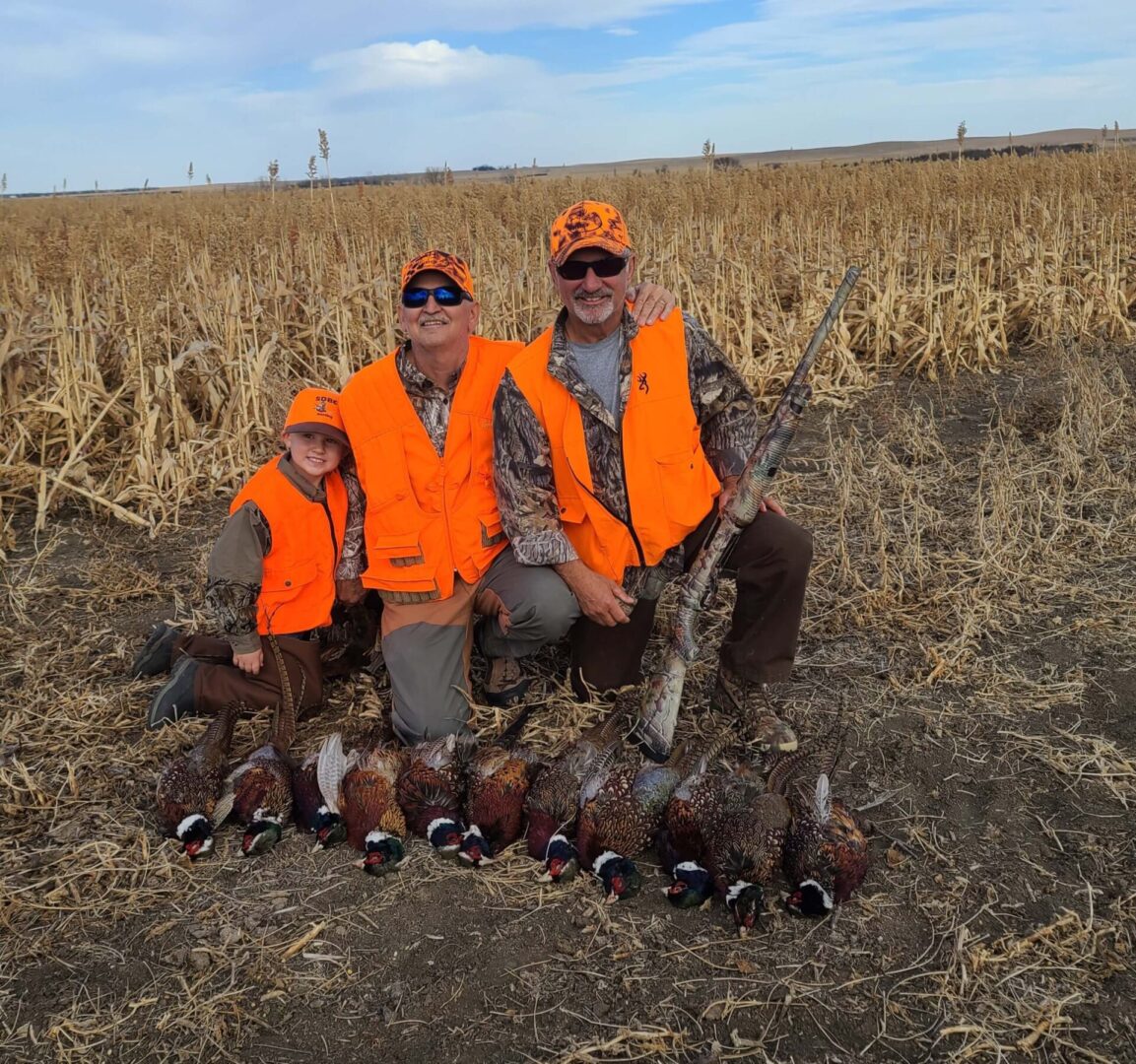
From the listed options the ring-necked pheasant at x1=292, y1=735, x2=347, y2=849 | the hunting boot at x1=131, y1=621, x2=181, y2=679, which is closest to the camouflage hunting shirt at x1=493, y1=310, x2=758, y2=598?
the ring-necked pheasant at x1=292, y1=735, x2=347, y2=849

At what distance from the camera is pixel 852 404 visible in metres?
7.80

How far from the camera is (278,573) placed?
166 inches

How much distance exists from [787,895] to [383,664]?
228cm

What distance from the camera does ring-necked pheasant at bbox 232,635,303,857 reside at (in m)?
3.42

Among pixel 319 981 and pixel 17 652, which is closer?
pixel 319 981

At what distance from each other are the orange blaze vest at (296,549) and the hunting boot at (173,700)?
0.37 meters

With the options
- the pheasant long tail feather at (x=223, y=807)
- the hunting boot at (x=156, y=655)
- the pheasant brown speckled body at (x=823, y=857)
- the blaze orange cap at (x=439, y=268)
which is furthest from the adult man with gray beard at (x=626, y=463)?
the hunting boot at (x=156, y=655)

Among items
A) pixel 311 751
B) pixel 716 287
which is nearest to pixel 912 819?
pixel 311 751

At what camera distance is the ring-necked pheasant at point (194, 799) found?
340 centimetres

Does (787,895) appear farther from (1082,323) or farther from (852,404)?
(1082,323)

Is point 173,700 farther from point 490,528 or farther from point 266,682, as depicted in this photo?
point 490,528

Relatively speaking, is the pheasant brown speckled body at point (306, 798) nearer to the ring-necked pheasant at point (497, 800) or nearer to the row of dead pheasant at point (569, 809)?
the row of dead pheasant at point (569, 809)

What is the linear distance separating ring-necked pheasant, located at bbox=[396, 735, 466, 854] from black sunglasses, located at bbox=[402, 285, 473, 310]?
169 cm

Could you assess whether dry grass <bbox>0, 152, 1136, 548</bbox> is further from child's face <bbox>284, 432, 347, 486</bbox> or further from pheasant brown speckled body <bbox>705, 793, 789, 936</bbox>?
pheasant brown speckled body <bbox>705, 793, 789, 936</bbox>
